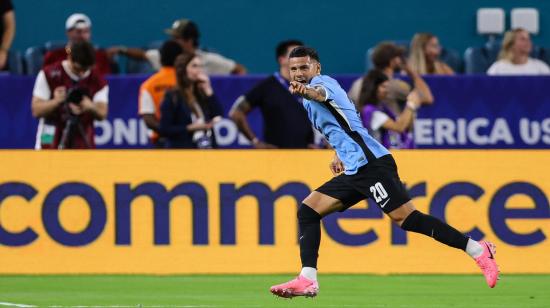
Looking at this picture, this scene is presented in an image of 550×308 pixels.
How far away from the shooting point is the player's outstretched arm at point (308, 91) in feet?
31.1

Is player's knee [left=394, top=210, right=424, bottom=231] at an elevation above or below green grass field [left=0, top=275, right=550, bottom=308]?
above

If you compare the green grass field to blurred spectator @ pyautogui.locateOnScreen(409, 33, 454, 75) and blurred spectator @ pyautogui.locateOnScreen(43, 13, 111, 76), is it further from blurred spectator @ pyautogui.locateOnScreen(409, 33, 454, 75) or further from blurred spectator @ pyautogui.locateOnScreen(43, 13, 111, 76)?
blurred spectator @ pyautogui.locateOnScreen(409, 33, 454, 75)

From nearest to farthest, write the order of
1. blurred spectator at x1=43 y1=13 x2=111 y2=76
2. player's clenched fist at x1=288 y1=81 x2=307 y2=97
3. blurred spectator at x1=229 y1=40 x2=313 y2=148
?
player's clenched fist at x1=288 y1=81 x2=307 y2=97 → blurred spectator at x1=229 y1=40 x2=313 y2=148 → blurred spectator at x1=43 y1=13 x2=111 y2=76

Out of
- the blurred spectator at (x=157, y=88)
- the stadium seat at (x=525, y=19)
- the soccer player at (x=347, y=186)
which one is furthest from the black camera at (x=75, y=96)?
the stadium seat at (x=525, y=19)

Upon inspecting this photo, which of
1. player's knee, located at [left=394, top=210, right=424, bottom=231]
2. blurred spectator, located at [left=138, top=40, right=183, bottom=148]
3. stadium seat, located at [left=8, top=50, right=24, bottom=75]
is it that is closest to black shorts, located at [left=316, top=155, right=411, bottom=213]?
player's knee, located at [left=394, top=210, right=424, bottom=231]

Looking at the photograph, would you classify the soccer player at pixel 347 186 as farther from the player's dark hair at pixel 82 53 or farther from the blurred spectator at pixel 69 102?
the blurred spectator at pixel 69 102

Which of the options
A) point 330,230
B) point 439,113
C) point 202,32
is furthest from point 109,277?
point 202,32

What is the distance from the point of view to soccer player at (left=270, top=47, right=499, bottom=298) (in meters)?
10.0

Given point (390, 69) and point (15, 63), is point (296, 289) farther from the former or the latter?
point (15, 63)

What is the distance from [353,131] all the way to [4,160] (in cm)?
441

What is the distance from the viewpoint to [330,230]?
13188mm

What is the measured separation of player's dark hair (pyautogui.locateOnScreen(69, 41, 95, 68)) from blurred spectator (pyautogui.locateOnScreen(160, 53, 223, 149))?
0.90 meters

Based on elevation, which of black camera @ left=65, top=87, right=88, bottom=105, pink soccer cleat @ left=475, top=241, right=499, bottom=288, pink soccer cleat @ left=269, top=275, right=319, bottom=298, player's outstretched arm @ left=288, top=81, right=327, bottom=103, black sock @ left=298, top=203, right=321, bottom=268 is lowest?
pink soccer cleat @ left=269, top=275, right=319, bottom=298

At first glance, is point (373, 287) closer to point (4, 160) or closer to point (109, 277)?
point (109, 277)
